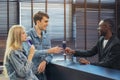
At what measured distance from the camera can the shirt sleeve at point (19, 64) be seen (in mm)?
2656

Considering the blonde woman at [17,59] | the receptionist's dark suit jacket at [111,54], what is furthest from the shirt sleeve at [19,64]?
the receptionist's dark suit jacket at [111,54]

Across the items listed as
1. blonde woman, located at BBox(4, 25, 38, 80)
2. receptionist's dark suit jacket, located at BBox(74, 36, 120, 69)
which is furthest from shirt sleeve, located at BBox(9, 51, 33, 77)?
receptionist's dark suit jacket, located at BBox(74, 36, 120, 69)

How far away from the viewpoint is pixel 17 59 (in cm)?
267

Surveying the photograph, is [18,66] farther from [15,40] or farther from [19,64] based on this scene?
[15,40]

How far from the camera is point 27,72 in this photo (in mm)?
2682

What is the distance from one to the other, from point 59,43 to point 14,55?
1548 millimetres

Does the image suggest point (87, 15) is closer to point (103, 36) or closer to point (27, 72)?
point (103, 36)

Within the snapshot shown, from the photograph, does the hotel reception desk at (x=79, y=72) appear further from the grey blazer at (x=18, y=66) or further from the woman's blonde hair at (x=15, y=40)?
the woman's blonde hair at (x=15, y=40)

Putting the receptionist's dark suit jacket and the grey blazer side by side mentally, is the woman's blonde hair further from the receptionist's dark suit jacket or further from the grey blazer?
the receptionist's dark suit jacket

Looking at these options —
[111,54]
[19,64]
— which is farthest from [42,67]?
[111,54]

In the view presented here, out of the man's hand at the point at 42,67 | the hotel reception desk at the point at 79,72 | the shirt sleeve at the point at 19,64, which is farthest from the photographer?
the man's hand at the point at 42,67

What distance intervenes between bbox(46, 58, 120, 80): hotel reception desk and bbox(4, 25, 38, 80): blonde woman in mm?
375

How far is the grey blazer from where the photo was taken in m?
2.66

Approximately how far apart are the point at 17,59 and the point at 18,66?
0.22 ft
